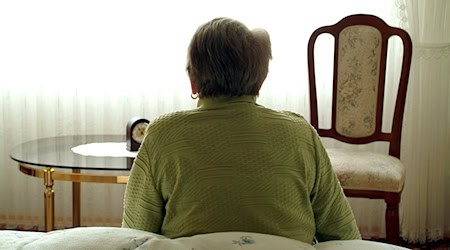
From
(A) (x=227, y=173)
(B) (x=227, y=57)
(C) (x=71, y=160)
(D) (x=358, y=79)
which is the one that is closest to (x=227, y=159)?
(A) (x=227, y=173)

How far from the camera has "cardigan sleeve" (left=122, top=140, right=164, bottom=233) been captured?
155 centimetres

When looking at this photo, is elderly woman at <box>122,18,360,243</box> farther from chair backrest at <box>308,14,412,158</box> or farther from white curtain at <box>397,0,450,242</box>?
white curtain at <box>397,0,450,242</box>

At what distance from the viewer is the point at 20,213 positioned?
11.8 ft

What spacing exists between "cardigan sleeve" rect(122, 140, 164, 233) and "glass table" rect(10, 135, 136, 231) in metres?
0.85

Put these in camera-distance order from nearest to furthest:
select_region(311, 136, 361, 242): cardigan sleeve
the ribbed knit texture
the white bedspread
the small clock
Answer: the white bedspread → the ribbed knit texture → select_region(311, 136, 361, 242): cardigan sleeve → the small clock

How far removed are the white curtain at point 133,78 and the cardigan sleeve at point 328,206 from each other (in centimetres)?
173

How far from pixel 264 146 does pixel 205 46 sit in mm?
248

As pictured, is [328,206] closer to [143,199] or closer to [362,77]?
[143,199]

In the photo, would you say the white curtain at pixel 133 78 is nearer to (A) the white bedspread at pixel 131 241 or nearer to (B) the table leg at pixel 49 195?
(B) the table leg at pixel 49 195

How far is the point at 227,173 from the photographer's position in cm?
147

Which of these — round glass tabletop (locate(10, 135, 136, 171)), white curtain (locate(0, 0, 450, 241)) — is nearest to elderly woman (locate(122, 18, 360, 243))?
round glass tabletop (locate(10, 135, 136, 171))

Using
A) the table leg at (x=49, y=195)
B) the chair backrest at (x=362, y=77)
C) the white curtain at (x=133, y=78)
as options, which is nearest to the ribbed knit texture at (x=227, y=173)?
the table leg at (x=49, y=195)

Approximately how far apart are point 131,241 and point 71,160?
1.31 meters

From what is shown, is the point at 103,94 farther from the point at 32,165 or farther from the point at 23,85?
the point at 32,165
